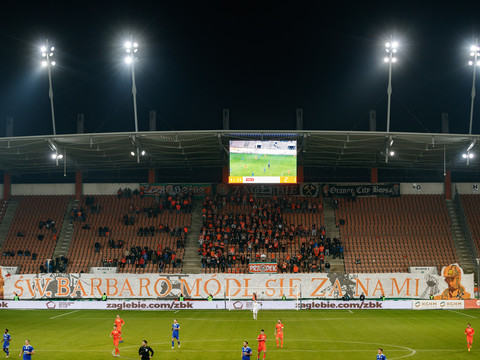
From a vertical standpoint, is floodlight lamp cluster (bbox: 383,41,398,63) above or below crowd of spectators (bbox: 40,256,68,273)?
above

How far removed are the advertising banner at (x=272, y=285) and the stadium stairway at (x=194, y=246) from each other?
4999 mm

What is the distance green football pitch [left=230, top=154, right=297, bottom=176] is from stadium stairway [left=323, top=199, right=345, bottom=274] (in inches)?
372

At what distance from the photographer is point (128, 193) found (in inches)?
2347

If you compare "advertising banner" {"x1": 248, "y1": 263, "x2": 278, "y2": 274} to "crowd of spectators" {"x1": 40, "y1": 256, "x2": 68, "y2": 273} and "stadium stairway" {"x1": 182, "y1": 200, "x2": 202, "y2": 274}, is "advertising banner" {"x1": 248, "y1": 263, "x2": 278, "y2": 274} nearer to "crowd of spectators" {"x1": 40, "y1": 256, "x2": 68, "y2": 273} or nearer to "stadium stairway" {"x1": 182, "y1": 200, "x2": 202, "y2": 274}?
"stadium stairway" {"x1": 182, "y1": 200, "x2": 202, "y2": 274}

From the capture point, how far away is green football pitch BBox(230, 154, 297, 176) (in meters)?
48.8

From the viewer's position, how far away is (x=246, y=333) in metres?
30.9

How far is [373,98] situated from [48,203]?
40.7 metres

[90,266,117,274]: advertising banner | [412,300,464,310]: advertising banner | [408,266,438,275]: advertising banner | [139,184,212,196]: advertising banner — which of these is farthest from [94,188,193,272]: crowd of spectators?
[408,266,438,275]: advertising banner

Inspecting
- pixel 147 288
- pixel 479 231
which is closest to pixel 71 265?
pixel 147 288

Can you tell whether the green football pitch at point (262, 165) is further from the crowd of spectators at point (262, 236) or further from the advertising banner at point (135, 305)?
the advertising banner at point (135, 305)

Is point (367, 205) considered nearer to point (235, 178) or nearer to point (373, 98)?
point (373, 98)

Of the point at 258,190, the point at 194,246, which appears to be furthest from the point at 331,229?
the point at 194,246

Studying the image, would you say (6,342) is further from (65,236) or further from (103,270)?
(65,236)

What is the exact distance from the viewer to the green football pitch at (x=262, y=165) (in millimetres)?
48781
